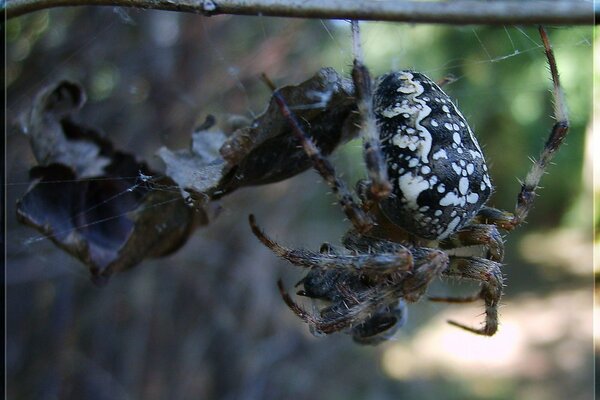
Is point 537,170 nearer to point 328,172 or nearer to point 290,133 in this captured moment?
point 328,172

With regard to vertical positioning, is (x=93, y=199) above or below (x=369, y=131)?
below

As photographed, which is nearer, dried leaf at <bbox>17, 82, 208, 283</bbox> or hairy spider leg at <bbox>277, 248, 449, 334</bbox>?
dried leaf at <bbox>17, 82, 208, 283</bbox>

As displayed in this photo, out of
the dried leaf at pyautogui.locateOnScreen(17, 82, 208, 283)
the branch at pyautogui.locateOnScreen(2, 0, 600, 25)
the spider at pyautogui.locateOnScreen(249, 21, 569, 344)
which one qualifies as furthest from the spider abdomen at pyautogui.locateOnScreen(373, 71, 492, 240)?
the branch at pyautogui.locateOnScreen(2, 0, 600, 25)

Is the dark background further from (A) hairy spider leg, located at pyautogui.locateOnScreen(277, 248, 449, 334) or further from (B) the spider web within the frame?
(A) hairy spider leg, located at pyautogui.locateOnScreen(277, 248, 449, 334)

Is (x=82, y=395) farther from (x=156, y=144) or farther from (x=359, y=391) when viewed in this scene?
(x=359, y=391)

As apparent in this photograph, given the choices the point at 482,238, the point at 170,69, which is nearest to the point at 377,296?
the point at 482,238
